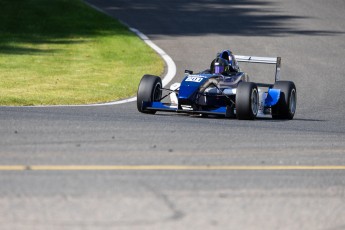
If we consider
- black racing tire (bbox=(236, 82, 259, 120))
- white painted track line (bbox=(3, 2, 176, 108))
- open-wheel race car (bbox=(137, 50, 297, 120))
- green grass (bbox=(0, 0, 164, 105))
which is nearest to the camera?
black racing tire (bbox=(236, 82, 259, 120))

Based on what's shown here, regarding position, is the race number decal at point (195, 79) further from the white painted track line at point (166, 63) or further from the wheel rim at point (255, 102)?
the white painted track line at point (166, 63)

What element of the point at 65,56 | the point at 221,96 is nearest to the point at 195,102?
the point at 221,96

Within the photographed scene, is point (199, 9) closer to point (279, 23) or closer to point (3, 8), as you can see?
point (279, 23)

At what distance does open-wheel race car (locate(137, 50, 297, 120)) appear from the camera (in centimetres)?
1564

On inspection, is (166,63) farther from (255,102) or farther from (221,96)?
(255,102)

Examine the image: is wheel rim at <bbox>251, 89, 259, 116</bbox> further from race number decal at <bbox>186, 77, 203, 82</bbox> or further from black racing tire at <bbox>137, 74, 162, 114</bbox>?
black racing tire at <bbox>137, 74, 162, 114</bbox>

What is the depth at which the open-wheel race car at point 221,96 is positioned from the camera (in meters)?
15.6

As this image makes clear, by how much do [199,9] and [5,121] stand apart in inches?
983

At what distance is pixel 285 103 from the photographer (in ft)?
55.4

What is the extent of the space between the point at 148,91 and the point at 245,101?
5.42ft

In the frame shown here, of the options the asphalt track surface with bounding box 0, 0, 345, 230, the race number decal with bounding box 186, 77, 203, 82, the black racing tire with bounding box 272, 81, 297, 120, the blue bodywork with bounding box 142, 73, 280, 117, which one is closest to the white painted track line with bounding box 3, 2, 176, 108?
the asphalt track surface with bounding box 0, 0, 345, 230

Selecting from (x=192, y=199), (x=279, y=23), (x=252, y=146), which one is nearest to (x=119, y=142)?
(x=252, y=146)

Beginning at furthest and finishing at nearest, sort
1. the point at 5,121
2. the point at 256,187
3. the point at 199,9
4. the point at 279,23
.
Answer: the point at 199,9, the point at 279,23, the point at 5,121, the point at 256,187

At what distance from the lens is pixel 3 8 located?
34.8m
